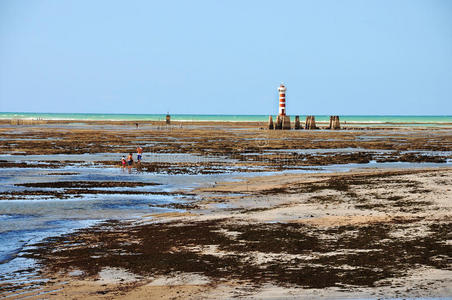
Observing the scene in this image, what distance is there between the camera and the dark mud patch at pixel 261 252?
968 centimetres

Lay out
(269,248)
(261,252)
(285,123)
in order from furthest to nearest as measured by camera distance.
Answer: (285,123)
(269,248)
(261,252)

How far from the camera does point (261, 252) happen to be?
1112 cm

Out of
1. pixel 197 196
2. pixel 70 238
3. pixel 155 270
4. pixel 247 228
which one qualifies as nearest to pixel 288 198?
pixel 197 196

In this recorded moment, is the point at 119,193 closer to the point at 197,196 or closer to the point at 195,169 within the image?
the point at 197,196

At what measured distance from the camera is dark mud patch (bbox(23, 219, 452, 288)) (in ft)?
31.8

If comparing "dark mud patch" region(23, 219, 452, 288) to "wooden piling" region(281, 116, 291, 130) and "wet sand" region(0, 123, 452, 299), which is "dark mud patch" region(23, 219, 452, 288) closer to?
"wet sand" region(0, 123, 452, 299)
